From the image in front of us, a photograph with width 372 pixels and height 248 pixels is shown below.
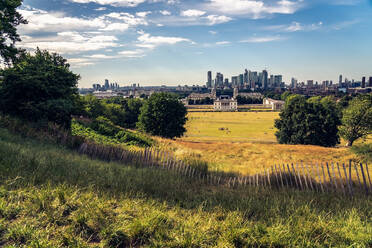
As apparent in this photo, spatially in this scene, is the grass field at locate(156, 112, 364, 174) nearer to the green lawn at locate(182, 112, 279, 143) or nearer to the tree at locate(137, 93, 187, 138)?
the tree at locate(137, 93, 187, 138)

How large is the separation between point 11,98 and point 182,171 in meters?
13.8

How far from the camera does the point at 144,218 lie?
4328mm

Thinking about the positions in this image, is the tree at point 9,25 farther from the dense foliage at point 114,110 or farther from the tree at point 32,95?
the dense foliage at point 114,110

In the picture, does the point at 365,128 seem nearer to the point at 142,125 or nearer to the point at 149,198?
the point at 142,125

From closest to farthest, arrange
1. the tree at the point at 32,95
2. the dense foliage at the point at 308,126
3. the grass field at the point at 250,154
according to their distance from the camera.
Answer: the grass field at the point at 250,154 → the tree at the point at 32,95 → the dense foliage at the point at 308,126

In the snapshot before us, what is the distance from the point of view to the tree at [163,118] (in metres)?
42.2

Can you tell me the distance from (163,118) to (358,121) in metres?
36.7

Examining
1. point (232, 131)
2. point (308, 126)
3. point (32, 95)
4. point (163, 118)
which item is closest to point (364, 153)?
point (32, 95)

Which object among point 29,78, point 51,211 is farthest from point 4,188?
point 29,78

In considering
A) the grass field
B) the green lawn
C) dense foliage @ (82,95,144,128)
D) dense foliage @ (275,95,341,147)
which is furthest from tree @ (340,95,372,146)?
dense foliage @ (82,95,144,128)

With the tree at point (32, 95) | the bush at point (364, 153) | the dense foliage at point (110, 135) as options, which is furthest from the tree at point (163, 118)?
the bush at point (364, 153)

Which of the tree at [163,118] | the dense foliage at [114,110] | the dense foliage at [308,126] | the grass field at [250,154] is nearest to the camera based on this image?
the grass field at [250,154]

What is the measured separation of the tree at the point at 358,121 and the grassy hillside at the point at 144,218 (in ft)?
145

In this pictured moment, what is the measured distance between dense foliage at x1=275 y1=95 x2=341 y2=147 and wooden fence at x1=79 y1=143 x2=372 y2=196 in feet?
114
